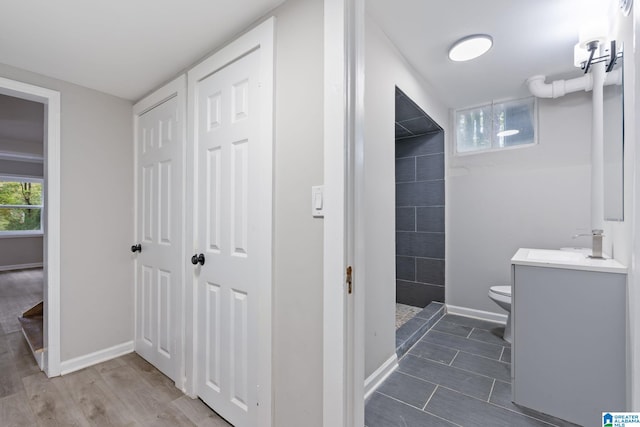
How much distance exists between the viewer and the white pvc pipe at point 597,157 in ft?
6.55

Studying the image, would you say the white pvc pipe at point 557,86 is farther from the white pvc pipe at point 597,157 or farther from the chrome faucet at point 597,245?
the chrome faucet at point 597,245

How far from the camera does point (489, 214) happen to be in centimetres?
291

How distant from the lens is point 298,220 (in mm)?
1200

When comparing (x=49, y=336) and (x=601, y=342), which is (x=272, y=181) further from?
(x=49, y=336)

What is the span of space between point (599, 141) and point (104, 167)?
4.00 m

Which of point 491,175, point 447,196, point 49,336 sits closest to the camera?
point 49,336

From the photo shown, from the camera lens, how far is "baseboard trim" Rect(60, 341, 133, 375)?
6.51 feet

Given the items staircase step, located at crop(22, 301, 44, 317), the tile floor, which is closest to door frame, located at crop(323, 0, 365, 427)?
the tile floor

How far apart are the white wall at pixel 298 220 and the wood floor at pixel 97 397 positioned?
0.68 metres

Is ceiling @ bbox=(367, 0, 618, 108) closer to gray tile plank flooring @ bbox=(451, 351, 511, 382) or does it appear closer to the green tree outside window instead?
gray tile plank flooring @ bbox=(451, 351, 511, 382)

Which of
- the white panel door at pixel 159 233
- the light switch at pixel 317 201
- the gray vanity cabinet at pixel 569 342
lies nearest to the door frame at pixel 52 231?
the white panel door at pixel 159 233

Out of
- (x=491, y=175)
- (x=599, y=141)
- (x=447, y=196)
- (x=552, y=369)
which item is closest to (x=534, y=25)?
(x=599, y=141)

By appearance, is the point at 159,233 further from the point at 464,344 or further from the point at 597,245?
the point at 597,245

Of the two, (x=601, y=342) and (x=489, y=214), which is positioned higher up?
(x=489, y=214)
